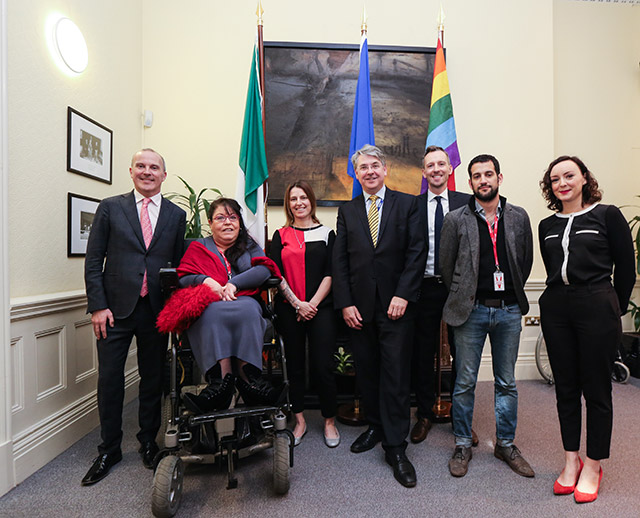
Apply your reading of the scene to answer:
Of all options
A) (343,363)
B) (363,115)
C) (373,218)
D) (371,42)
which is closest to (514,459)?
(343,363)

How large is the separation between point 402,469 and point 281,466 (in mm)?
607

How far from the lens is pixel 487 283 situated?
200 cm

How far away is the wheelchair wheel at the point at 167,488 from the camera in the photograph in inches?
63.5

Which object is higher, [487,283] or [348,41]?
[348,41]

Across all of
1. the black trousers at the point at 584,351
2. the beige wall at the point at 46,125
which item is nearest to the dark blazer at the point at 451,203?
the black trousers at the point at 584,351

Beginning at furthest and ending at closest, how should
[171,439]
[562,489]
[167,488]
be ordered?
[562,489] → [171,439] → [167,488]

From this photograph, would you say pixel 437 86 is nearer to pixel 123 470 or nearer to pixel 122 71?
pixel 122 71

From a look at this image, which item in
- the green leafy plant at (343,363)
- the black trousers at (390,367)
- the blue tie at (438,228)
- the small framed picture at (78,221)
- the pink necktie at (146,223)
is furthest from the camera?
the green leafy plant at (343,363)

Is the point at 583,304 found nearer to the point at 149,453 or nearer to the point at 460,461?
the point at 460,461

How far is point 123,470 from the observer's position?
2.10 meters

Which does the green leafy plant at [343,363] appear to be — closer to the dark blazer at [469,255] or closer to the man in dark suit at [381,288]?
the man in dark suit at [381,288]

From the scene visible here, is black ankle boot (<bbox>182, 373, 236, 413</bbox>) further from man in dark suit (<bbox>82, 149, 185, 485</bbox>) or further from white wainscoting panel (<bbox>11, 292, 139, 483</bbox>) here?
white wainscoting panel (<bbox>11, 292, 139, 483</bbox>)

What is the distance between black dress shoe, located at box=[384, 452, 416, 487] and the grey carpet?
0.11ft

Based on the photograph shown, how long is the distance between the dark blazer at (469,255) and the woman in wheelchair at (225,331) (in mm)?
940
